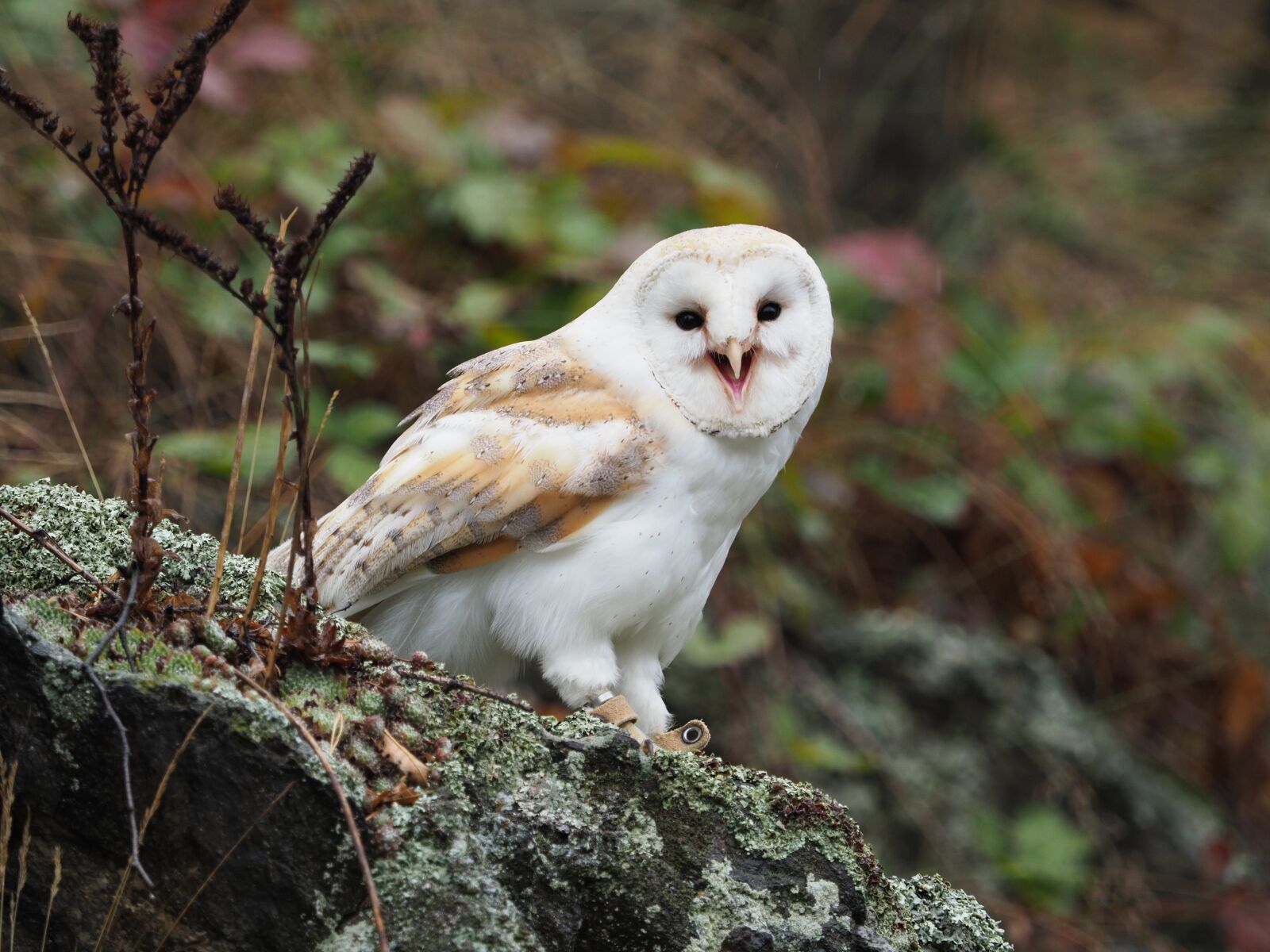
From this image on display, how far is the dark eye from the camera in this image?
7.70ft

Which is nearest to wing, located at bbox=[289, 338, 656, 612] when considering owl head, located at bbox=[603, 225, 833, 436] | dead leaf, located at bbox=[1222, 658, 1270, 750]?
owl head, located at bbox=[603, 225, 833, 436]

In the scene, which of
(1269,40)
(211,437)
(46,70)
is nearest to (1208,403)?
(1269,40)

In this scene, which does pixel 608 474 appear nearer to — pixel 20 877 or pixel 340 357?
pixel 20 877

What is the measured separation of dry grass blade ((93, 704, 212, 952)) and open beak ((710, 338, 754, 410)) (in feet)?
3.46

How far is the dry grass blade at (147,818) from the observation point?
160cm

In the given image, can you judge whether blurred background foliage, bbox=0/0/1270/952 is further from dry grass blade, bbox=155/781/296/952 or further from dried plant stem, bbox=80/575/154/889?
dry grass blade, bbox=155/781/296/952

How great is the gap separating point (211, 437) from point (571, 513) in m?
1.77

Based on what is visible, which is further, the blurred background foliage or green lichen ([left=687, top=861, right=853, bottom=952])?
the blurred background foliage

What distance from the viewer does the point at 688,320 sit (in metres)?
2.36

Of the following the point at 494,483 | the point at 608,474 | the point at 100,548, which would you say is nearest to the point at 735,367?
the point at 608,474

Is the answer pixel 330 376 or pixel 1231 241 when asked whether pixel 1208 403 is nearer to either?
pixel 1231 241

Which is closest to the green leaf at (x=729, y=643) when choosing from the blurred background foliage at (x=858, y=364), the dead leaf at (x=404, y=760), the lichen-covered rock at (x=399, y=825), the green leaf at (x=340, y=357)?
the blurred background foliage at (x=858, y=364)

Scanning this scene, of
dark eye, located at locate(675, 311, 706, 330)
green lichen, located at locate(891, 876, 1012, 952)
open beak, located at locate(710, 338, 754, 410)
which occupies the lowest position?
green lichen, located at locate(891, 876, 1012, 952)

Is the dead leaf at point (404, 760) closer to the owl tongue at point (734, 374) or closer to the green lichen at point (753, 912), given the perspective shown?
the green lichen at point (753, 912)
